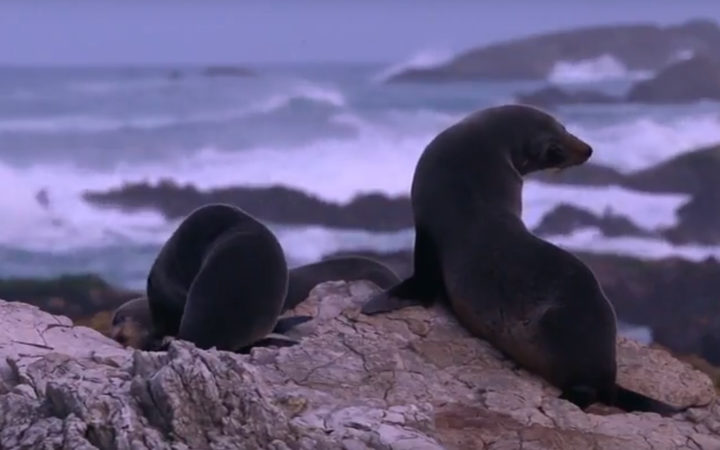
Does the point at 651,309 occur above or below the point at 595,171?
below

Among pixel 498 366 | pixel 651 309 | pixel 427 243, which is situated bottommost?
pixel 651 309

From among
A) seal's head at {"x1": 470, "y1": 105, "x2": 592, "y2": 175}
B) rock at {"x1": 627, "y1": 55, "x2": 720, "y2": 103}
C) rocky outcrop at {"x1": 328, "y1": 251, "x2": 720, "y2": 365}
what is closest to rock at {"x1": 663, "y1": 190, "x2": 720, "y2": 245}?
rocky outcrop at {"x1": 328, "y1": 251, "x2": 720, "y2": 365}

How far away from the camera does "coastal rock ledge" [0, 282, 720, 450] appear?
11.4 ft

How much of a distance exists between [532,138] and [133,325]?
200 cm

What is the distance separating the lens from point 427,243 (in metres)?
5.14

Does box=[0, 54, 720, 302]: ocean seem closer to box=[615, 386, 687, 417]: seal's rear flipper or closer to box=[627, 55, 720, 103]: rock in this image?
box=[627, 55, 720, 103]: rock

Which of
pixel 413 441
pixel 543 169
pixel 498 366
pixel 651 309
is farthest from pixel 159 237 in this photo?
pixel 413 441

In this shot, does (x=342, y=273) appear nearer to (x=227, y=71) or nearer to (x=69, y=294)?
(x=69, y=294)

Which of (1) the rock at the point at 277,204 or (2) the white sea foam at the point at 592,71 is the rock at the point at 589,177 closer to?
(1) the rock at the point at 277,204

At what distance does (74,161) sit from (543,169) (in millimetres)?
6524

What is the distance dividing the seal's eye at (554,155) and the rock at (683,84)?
25.6ft

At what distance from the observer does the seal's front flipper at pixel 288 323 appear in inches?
196

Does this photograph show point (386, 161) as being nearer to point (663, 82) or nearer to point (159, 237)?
point (159, 237)

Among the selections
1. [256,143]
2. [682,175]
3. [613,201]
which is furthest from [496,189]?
[256,143]
